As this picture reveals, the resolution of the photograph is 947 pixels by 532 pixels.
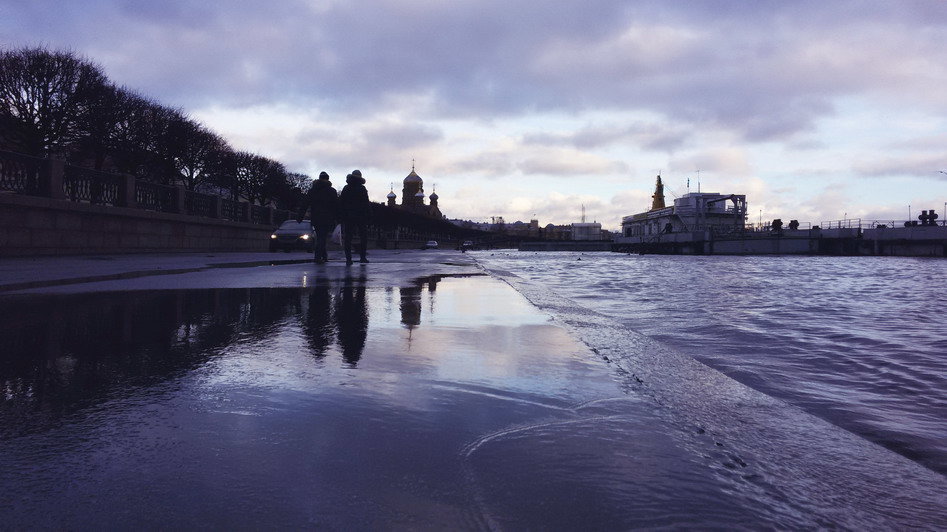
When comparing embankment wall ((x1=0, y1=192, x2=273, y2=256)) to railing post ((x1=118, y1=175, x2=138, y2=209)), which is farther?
railing post ((x1=118, y1=175, x2=138, y2=209))

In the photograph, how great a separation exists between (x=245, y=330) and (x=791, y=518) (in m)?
3.54

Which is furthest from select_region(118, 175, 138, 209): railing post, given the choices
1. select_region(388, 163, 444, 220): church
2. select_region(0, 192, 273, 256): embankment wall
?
select_region(388, 163, 444, 220): church

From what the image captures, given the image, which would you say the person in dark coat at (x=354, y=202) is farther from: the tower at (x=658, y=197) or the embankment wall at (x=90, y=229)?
the tower at (x=658, y=197)

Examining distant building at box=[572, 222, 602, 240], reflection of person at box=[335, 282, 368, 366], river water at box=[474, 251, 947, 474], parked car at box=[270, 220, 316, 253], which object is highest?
distant building at box=[572, 222, 602, 240]

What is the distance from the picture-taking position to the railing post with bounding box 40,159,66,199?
14930 millimetres

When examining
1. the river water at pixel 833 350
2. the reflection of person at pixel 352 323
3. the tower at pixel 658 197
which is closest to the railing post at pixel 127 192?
the reflection of person at pixel 352 323

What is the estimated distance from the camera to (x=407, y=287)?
782 centimetres

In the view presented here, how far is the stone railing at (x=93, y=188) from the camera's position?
1425 centimetres

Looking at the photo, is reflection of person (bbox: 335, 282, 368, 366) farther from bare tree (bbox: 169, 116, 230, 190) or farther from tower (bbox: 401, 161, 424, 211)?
tower (bbox: 401, 161, 424, 211)

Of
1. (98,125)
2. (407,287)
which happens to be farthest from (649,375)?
(98,125)

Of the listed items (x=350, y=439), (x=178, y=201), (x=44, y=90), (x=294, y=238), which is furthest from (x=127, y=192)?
(x=350, y=439)

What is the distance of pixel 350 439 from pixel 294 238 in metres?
22.9

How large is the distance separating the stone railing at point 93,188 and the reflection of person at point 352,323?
12.2 meters

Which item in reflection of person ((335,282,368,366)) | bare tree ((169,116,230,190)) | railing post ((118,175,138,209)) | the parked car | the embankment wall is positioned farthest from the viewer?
bare tree ((169,116,230,190))
